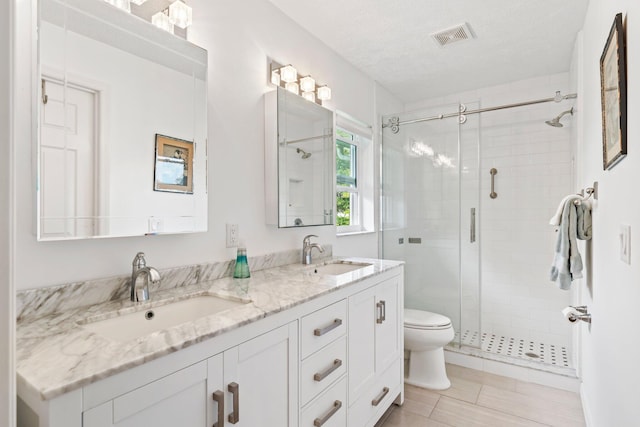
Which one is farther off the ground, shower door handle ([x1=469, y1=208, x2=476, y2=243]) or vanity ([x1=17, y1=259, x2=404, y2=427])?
shower door handle ([x1=469, y1=208, x2=476, y2=243])

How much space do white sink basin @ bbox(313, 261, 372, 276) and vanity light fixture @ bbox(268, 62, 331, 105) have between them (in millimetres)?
1081

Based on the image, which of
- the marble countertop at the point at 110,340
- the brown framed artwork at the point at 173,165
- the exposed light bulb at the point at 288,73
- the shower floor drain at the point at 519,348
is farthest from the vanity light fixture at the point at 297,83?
the shower floor drain at the point at 519,348

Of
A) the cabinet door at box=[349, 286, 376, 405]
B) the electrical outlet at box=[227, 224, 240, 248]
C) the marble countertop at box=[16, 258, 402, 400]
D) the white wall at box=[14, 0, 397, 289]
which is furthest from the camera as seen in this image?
the electrical outlet at box=[227, 224, 240, 248]

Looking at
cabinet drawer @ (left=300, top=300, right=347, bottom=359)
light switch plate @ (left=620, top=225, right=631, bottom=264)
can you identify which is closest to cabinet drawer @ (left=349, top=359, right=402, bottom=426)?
cabinet drawer @ (left=300, top=300, right=347, bottom=359)

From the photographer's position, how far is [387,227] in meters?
3.24

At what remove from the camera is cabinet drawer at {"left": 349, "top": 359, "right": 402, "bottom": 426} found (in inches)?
68.4

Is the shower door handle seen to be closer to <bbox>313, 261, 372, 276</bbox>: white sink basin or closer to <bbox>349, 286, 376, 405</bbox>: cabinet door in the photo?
<bbox>313, 261, 372, 276</bbox>: white sink basin

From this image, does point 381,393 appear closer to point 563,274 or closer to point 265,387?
point 265,387

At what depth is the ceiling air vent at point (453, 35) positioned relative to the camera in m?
2.31

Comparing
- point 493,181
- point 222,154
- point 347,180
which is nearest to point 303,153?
point 222,154

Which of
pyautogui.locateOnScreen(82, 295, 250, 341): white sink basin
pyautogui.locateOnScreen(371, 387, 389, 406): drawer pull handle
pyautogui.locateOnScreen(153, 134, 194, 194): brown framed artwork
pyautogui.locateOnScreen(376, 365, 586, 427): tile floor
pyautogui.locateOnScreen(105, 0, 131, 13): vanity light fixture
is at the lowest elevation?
pyautogui.locateOnScreen(376, 365, 586, 427): tile floor

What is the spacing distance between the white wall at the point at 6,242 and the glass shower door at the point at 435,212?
2.90 m

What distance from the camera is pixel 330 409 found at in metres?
1.52

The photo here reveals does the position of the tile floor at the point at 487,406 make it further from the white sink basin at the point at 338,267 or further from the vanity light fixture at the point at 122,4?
the vanity light fixture at the point at 122,4
